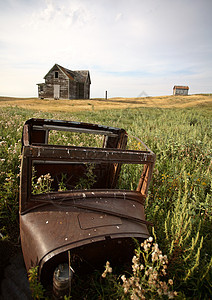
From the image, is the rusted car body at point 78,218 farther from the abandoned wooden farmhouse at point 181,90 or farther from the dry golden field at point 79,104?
the abandoned wooden farmhouse at point 181,90

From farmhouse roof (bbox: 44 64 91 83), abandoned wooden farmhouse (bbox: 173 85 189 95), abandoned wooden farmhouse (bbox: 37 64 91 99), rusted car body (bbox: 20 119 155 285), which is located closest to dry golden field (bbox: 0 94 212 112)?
abandoned wooden farmhouse (bbox: 37 64 91 99)

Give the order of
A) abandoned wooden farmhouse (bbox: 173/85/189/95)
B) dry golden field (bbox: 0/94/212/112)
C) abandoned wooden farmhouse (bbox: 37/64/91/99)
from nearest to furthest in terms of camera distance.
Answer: dry golden field (bbox: 0/94/212/112) → abandoned wooden farmhouse (bbox: 37/64/91/99) → abandoned wooden farmhouse (bbox: 173/85/189/95)

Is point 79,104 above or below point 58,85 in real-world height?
below

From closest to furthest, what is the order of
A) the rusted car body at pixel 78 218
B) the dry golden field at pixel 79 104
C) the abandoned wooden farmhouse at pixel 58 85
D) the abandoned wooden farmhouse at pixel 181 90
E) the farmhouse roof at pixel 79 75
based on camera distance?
the rusted car body at pixel 78 218
the dry golden field at pixel 79 104
the abandoned wooden farmhouse at pixel 58 85
the farmhouse roof at pixel 79 75
the abandoned wooden farmhouse at pixel 181 90

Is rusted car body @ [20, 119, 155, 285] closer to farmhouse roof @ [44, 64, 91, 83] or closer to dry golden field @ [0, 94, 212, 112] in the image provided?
dry golden field @ [0, 94, 212, 112]

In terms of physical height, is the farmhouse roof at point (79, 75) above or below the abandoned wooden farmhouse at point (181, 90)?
below

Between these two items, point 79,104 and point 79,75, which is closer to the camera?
point 79,104

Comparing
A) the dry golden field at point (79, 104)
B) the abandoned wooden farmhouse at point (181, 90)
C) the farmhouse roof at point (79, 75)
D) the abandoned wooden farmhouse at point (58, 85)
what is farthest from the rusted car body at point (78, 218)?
the abandoned wooden farmhouse at point (181, 90)

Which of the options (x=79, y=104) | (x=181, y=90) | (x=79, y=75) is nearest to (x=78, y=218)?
(x=79, y=104)

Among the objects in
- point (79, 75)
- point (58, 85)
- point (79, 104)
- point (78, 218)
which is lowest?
point (78, 218)

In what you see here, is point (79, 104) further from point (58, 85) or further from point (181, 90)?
point (181, 90)

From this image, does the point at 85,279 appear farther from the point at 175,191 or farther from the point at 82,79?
the point at 82,79

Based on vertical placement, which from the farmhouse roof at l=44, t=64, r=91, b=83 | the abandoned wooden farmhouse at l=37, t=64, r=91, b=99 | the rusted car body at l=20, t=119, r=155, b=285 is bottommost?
the rusted car body at l=20, t=119, r=155, b=285

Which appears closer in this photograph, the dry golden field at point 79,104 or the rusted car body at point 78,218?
the rusted car body at point 78,218
